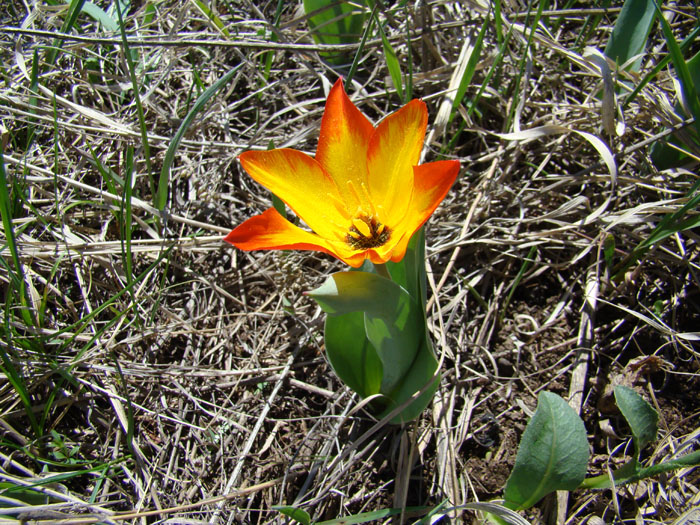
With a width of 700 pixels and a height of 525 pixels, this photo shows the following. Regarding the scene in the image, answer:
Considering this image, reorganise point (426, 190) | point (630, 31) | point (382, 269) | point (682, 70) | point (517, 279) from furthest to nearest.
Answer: point (630, 31)
point (517, 279)
point (682, 70)
point (382, 269)
point (426, 190)

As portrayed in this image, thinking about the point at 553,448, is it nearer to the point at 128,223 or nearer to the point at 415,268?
the point at 415,268

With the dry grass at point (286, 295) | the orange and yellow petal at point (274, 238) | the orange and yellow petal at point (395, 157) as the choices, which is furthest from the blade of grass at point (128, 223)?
the orange and yellow petal at point (395, 157)

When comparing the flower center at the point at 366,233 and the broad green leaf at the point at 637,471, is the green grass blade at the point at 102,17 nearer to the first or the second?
the flower center at the point at 366,233

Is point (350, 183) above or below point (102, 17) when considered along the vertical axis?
below

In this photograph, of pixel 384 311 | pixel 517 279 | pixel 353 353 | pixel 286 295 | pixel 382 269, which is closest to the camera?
pixel 384 311

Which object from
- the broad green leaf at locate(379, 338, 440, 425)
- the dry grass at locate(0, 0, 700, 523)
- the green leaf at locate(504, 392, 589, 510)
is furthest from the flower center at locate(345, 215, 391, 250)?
the green leaf at locate(504, 392, 589, 510)

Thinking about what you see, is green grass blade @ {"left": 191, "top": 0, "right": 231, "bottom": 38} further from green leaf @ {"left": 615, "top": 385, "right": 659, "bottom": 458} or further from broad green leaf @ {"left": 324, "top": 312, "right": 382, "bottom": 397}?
green leaf @ {"left": 615, "top": 385, "right": 659, "bottom": 458}

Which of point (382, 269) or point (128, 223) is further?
point (128, 223)

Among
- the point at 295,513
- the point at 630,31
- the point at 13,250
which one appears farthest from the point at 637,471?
the point at 13,250
